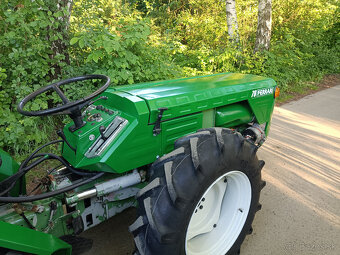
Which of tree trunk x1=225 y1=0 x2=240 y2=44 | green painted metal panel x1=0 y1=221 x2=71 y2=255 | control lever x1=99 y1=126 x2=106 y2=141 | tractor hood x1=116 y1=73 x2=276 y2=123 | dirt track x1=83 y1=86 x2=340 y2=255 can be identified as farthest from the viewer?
tree trunk x1=225 y1=0 x2=240 y2=44

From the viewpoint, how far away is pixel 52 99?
374 centimetres

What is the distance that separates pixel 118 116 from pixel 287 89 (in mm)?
6336

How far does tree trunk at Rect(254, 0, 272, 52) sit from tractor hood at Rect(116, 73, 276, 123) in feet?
16.1

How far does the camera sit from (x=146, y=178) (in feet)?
6.15

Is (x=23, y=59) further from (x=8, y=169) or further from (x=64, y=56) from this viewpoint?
(x=8, y=169)

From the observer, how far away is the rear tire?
1.34m

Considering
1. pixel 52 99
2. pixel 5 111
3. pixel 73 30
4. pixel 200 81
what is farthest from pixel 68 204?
pixel 73 30

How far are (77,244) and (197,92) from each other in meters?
1.33

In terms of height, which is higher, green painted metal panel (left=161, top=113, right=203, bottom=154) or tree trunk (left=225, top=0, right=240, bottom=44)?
tree trunk (left=225, top=0, right=240, bottom=44)

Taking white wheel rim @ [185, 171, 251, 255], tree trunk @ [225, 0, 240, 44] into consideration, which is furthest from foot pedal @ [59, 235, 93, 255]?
tree trunk @ [225, 0, 240, 44]

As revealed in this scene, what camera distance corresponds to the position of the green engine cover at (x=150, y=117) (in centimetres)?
158

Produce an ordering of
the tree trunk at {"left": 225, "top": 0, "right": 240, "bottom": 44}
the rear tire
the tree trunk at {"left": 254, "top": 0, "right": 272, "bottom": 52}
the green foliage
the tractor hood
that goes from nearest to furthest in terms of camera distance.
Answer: the rear tire < the tractor hood < the green foliage < the tree trunk at {"left": 254, "top": 0, "right": 272, "bottom": 52} < the tree trunk at {"left": 225, "top": 0, "right": 240, "bottom": 44}

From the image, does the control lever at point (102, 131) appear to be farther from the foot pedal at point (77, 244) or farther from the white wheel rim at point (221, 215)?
the white wheel rim at point (221, 215)

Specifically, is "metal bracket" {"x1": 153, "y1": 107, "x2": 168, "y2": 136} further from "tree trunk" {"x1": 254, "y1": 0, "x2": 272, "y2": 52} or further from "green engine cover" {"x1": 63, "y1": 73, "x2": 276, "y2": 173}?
"tree trunk" {"x1": 254, "y1": 0, "x2": 272, "y2": 52}
